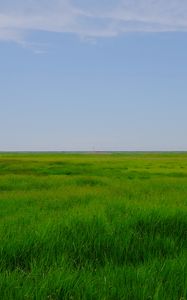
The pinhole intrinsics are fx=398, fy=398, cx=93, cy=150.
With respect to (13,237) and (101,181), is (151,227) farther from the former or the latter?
(101,181)

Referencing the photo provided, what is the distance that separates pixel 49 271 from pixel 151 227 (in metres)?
2.86

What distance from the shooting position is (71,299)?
144 inches

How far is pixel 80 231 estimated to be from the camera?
19.5 feet

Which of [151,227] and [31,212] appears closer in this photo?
[151,227]

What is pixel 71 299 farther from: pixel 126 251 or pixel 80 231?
pixel 80 231

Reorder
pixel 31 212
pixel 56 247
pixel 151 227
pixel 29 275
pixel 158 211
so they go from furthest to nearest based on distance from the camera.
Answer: pixel 31 212, pixel 158 211, pixel 151 227, pixel 56 247, pixel 29 275

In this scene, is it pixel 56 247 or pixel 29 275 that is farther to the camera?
pixel 56 247

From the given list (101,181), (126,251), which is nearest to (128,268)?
(126,251)

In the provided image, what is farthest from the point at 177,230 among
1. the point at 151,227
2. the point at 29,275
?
the point at 29,275

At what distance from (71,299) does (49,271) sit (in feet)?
1.90

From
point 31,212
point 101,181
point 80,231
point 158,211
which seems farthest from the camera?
point 101,181

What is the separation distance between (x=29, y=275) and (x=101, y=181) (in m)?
14.0

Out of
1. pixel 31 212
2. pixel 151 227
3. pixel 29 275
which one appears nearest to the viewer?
pixel 29 275

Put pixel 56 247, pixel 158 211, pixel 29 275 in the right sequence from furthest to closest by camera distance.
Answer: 1. pixel 158 211
2. pixel 56 247
3. pixel 29 275
